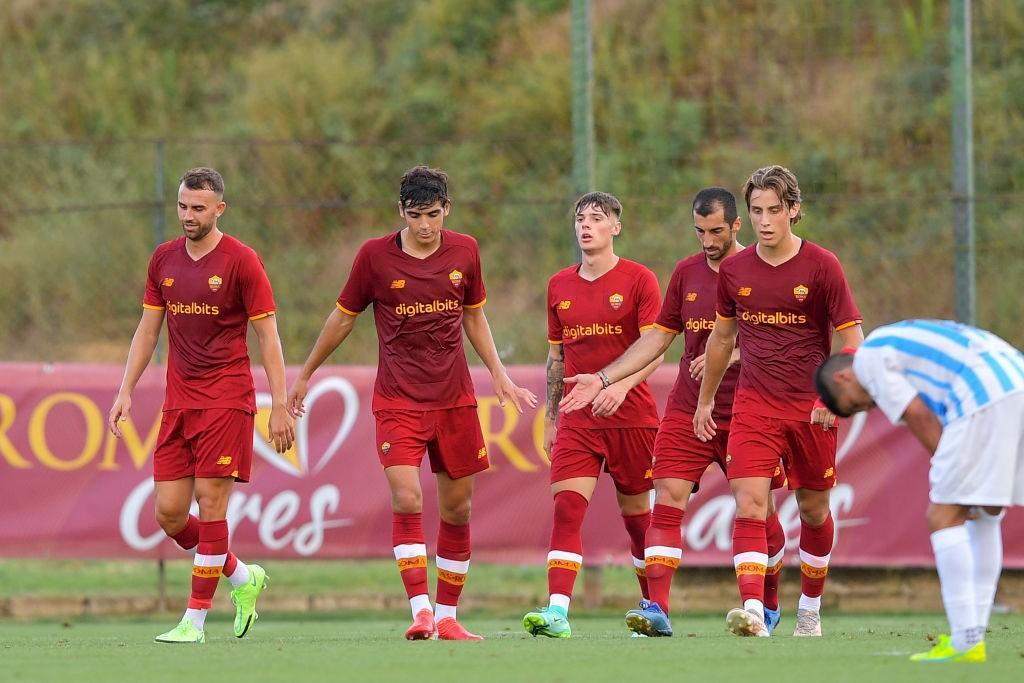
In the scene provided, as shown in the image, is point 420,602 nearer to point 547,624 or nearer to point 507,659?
point 547,624

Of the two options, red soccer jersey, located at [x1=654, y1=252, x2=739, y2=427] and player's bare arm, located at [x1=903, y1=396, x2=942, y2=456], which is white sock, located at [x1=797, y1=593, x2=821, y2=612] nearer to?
red soccer jersey, located at [x1=654, y1=252, x2=739, y2=427]

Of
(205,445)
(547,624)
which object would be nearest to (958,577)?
(547,624)

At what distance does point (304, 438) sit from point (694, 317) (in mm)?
4514

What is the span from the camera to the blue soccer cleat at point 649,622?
344 inches

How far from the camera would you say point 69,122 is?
24.4 metres

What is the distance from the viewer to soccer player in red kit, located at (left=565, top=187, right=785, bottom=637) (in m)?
9.10

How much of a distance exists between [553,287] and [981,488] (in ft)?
11.5

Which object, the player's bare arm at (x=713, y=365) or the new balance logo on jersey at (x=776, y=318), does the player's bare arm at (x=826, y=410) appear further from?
the player's bare arm at (x=713, y=365)

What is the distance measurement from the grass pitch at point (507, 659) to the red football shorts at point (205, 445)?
93cm

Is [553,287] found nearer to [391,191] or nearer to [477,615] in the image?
[477,615]

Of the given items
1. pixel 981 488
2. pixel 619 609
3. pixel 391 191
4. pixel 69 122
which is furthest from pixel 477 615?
pixel 69 122

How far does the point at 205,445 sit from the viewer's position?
8938 millimetres

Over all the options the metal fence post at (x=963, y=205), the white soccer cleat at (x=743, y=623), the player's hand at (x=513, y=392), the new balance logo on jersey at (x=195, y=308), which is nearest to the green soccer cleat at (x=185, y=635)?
the new balance logo on jersey at (x=195, y=308)

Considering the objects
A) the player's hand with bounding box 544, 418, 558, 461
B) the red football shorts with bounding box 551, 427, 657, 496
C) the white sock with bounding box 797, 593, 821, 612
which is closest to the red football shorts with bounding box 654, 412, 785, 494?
the red football shorts with bounding box 551, 427, 657, 496
